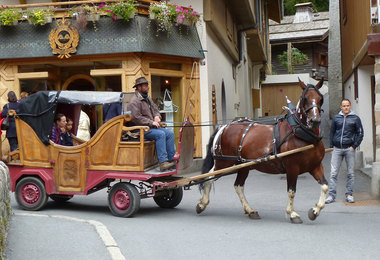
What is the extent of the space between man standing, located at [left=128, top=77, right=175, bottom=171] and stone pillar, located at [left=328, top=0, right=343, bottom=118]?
2617 cm

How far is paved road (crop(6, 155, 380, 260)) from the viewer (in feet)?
20.8

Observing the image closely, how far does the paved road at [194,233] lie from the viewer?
6.34m

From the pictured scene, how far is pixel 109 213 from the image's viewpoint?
933cm

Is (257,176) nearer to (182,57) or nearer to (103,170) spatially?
(182,57)

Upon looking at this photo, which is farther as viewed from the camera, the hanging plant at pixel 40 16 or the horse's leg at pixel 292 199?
the hanging plant at pixel 40 16

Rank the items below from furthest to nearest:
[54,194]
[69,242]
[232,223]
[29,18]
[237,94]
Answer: [237,94] < [29,18] < [54,194] < [232,223] < [69,242]

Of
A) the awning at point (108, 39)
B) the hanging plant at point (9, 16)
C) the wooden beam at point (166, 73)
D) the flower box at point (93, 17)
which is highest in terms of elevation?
the hanging plant at point (9, 16)

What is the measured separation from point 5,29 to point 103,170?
809 centimetres

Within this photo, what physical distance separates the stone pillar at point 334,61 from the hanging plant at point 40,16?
22.7 metres

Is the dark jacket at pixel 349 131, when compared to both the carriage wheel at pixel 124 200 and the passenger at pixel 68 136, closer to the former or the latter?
the carriage wheel at pixel 124 200

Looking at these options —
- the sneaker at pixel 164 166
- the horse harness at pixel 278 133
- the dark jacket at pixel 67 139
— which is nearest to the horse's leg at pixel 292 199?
the horse harness at pixel 278 133

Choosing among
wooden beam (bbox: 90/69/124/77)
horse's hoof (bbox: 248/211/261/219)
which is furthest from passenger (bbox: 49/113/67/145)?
wooden beam (bbox: 90/69/124/77)

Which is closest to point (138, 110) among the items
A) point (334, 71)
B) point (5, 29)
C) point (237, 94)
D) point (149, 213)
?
point (149, 213)

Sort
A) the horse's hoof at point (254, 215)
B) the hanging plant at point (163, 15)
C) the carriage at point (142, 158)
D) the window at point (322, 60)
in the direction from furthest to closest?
the window at point (322, 60), the hanging plant at point (163, 15), the horse's hoof at point (254, 215), the carriage at point (142, 158)
